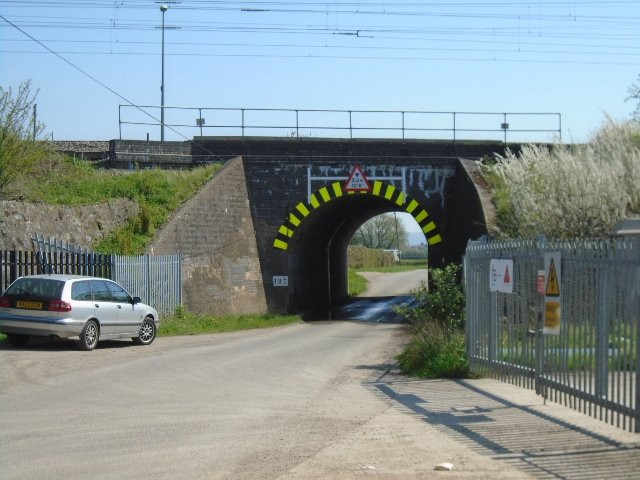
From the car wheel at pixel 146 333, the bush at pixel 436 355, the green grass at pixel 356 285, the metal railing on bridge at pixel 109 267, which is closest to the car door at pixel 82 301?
the car wheel at pixel 146 333

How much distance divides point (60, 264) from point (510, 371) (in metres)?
14.1

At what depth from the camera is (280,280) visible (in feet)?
101

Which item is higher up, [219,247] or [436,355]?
[219,247]

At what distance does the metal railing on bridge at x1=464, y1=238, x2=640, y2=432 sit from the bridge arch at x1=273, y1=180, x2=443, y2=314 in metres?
17.3

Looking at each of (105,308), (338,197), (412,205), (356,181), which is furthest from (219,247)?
(105,308)

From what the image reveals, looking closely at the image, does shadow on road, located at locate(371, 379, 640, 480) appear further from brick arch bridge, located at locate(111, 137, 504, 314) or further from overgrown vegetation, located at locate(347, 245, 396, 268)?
overgrown vegetation, located at locate(347, 245, 396, 268)

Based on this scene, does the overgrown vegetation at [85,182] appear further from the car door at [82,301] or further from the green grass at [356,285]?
the green grass at [356,285]

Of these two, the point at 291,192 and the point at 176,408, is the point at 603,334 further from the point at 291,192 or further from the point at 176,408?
the point at 291,192

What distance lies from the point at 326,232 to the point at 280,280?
792 centimetres

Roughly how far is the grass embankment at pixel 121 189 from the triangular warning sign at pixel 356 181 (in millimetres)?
4638

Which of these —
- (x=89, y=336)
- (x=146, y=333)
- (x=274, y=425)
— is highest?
(x=89, y=336)

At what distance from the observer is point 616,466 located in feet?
25.4

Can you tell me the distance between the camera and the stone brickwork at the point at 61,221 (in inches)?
917

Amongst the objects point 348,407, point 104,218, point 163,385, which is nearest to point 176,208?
point 104,218
